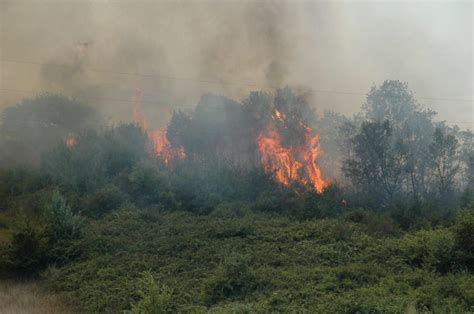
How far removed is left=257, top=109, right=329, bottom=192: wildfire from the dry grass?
31.3 metres

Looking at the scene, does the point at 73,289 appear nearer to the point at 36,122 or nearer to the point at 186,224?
the point at 186,224

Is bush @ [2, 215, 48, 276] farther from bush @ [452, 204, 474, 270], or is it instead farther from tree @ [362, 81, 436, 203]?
tree @ [362, 81, 436, 203]

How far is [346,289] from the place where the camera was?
16.9m

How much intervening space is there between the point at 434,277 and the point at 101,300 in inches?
567

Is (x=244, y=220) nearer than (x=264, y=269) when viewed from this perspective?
No

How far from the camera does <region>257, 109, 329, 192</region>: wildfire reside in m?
48.4

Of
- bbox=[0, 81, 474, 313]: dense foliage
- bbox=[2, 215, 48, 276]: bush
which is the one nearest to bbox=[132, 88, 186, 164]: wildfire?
bbox=[0, 81, 474, 313]: dense foliage

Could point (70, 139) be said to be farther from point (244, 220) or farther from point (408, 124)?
point (408, 124)

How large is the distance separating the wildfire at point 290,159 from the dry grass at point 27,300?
1233 inches

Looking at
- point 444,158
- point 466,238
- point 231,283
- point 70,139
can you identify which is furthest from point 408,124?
point 70,139

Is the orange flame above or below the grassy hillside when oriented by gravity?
above

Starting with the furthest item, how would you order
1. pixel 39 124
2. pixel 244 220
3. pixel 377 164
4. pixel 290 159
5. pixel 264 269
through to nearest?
pixel 39 124 < pixel 290 159 < pixel 377 164 < pixel 244 220 < pixel 264 269

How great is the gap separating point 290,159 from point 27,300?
36.4 meters

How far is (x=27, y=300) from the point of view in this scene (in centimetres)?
1788
